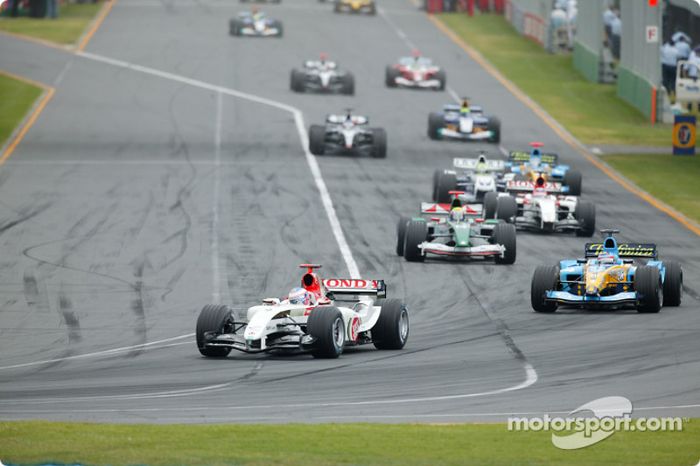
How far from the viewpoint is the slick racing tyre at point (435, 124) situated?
178 feet

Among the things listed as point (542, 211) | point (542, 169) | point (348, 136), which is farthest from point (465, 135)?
point (542, 211)

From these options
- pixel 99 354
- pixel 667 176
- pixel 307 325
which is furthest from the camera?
pixel 667 176

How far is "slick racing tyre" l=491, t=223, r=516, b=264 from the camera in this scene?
1314 inches

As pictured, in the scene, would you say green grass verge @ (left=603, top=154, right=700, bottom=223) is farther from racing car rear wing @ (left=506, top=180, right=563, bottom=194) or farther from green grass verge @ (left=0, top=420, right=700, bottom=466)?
green grass verge @ (left=0, top=420, right=700, bottom=466)

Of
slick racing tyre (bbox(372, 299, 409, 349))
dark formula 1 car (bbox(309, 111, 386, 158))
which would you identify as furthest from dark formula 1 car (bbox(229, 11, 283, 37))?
slick racing tyre (bbox(372, 299, 409, 349))

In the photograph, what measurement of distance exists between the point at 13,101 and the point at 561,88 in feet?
77.3

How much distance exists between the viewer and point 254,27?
79.1 meters

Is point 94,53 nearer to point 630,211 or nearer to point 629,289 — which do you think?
point 630,211

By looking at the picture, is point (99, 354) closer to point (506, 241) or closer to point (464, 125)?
point (506, 241)

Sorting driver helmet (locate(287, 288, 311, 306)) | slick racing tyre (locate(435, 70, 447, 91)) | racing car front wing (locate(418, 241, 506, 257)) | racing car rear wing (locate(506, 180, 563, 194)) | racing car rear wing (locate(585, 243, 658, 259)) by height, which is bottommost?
slick racing tyre (locate(435, 70, 447, 91))

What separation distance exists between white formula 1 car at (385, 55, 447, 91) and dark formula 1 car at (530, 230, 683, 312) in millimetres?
38301

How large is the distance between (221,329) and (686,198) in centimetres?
2376

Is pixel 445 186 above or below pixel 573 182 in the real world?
above

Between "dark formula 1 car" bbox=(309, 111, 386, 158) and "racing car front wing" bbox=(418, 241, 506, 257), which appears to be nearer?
"racing car front wing" bbox=(418, 241, 506, 257)
